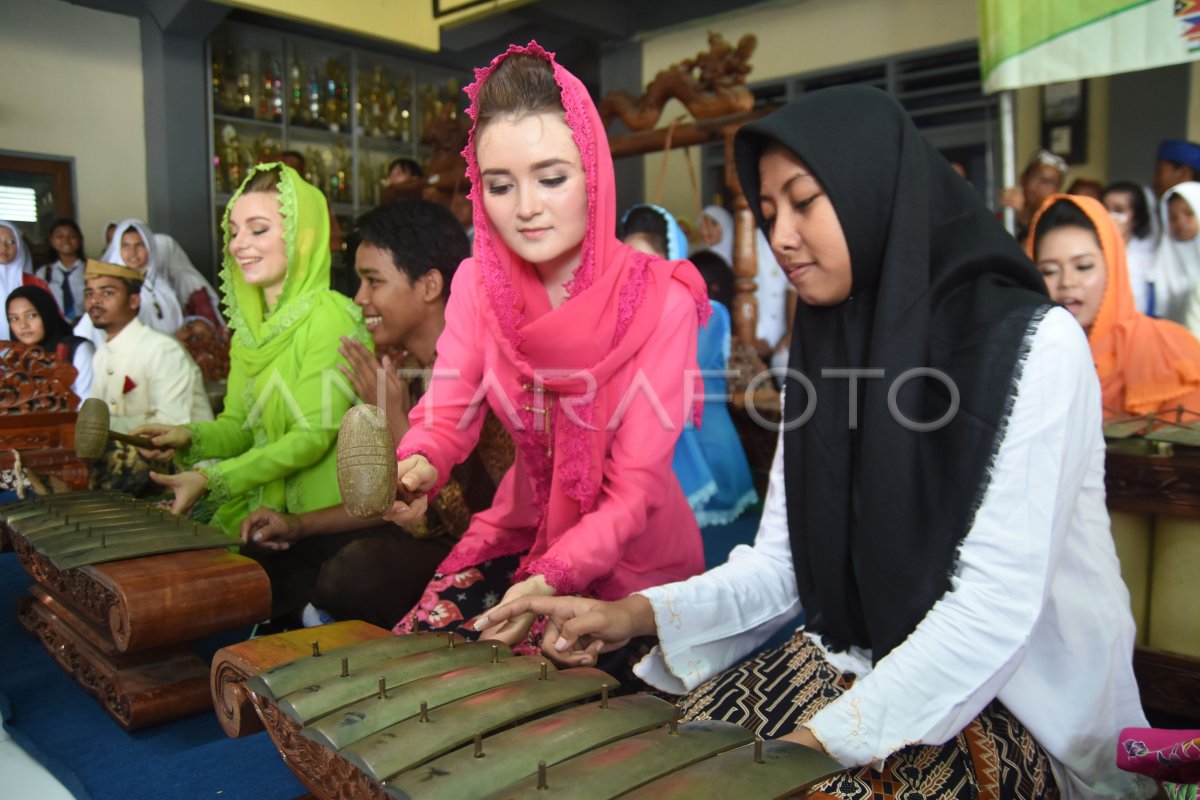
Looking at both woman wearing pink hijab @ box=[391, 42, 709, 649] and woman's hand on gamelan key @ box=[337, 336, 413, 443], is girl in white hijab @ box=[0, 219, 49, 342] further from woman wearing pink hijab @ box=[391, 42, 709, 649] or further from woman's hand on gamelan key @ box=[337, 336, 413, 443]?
woman wearing pink hijab @ box=[391, 42, 709, 649]

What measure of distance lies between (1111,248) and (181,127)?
20.0 ft

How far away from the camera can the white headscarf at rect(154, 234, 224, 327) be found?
19.2 ft

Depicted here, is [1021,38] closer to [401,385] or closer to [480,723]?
[401,385]

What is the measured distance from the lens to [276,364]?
2.66 m

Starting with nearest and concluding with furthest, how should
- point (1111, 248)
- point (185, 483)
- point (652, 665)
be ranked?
point (652, 665), point (185, 483), point (1111, 248)

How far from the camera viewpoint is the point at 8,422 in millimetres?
2523

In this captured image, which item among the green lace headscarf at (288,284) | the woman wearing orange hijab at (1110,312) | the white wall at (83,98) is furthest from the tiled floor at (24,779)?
the white wall at (83,98)

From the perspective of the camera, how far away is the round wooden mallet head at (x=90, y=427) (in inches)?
92.5

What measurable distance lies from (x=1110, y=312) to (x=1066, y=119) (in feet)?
11.7

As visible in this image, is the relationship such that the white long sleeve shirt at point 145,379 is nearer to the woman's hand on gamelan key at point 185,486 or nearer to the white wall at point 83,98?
the woman's hand on gamelan key at point 185,486

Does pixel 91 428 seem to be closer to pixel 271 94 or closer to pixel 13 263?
pixel 13 263

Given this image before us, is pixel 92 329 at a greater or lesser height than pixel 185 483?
greater

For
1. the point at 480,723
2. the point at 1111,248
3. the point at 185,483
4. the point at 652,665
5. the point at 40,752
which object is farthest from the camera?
the point at 1111,248

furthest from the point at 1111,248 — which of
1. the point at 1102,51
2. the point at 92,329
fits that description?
the point at 92,329
